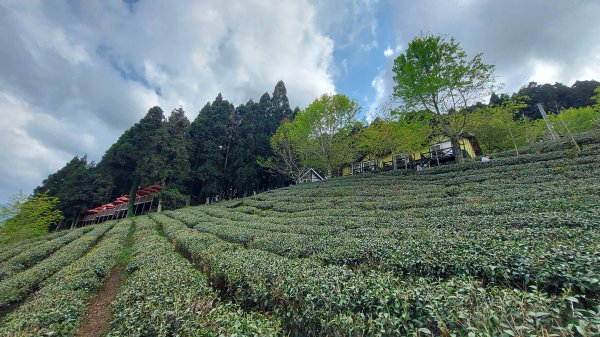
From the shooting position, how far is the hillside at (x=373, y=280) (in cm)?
326

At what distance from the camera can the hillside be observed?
3262mm

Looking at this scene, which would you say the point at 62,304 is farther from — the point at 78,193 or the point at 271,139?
the point at 78,193

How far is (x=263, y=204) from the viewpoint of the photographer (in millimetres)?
23922

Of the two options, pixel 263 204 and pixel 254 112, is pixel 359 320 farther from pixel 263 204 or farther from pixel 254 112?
pixel 254 112

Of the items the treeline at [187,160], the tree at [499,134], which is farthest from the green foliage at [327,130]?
the tree at [499,134]

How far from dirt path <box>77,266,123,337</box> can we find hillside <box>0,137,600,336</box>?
0.70 ft

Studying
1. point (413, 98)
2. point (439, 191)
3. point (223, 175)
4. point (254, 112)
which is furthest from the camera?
point (254, 112)

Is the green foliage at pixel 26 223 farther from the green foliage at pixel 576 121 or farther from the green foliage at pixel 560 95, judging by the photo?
the green foliage at pixel 560 95

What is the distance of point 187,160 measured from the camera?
3841cm

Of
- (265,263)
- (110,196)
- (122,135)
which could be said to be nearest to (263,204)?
(265,263)

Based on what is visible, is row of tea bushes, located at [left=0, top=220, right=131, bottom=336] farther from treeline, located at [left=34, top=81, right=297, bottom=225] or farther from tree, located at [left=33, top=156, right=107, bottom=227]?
tree, located at [left=33, top=156, right=107, bottom=227]

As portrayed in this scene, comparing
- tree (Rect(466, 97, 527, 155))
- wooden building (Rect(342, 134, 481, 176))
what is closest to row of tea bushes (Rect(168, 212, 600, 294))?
wooden building (Rect(342, 134, 481, 176))

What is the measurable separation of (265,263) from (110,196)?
5475 cm

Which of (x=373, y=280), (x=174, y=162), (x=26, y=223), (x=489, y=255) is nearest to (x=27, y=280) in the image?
(x=373, y=280)
